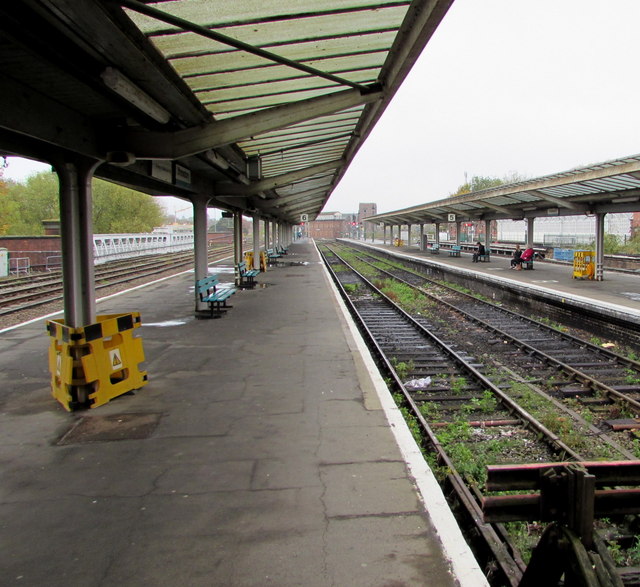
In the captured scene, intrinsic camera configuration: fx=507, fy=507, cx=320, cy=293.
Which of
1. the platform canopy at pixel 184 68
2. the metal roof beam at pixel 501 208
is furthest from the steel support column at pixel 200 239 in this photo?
the metal roof beam at pixel 501 208

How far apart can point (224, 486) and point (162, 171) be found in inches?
269

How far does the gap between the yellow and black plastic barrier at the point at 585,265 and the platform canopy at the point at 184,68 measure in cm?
1379

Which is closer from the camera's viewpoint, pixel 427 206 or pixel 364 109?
pixel 364 109

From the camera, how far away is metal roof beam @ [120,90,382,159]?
21.6 feet

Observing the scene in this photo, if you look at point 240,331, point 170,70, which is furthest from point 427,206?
point 170,70

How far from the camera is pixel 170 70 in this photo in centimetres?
500

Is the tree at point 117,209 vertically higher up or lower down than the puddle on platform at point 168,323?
higher up

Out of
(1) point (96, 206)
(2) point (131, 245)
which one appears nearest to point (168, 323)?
(2) point (131, 245)

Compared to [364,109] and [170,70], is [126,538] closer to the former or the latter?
[170,70]

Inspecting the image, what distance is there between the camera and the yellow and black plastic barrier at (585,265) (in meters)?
18.7

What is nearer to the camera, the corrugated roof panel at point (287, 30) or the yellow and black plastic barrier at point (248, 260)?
the corrugated roof panel at point (287, 30)

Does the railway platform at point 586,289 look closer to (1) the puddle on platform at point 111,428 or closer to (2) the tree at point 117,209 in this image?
(1) the puddle on platform at point 111,428

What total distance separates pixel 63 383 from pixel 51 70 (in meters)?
3.12

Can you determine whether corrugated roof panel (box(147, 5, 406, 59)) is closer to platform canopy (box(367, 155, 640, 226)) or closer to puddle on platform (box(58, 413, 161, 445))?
puddle on platform (box(58, 413, 161, 445))
